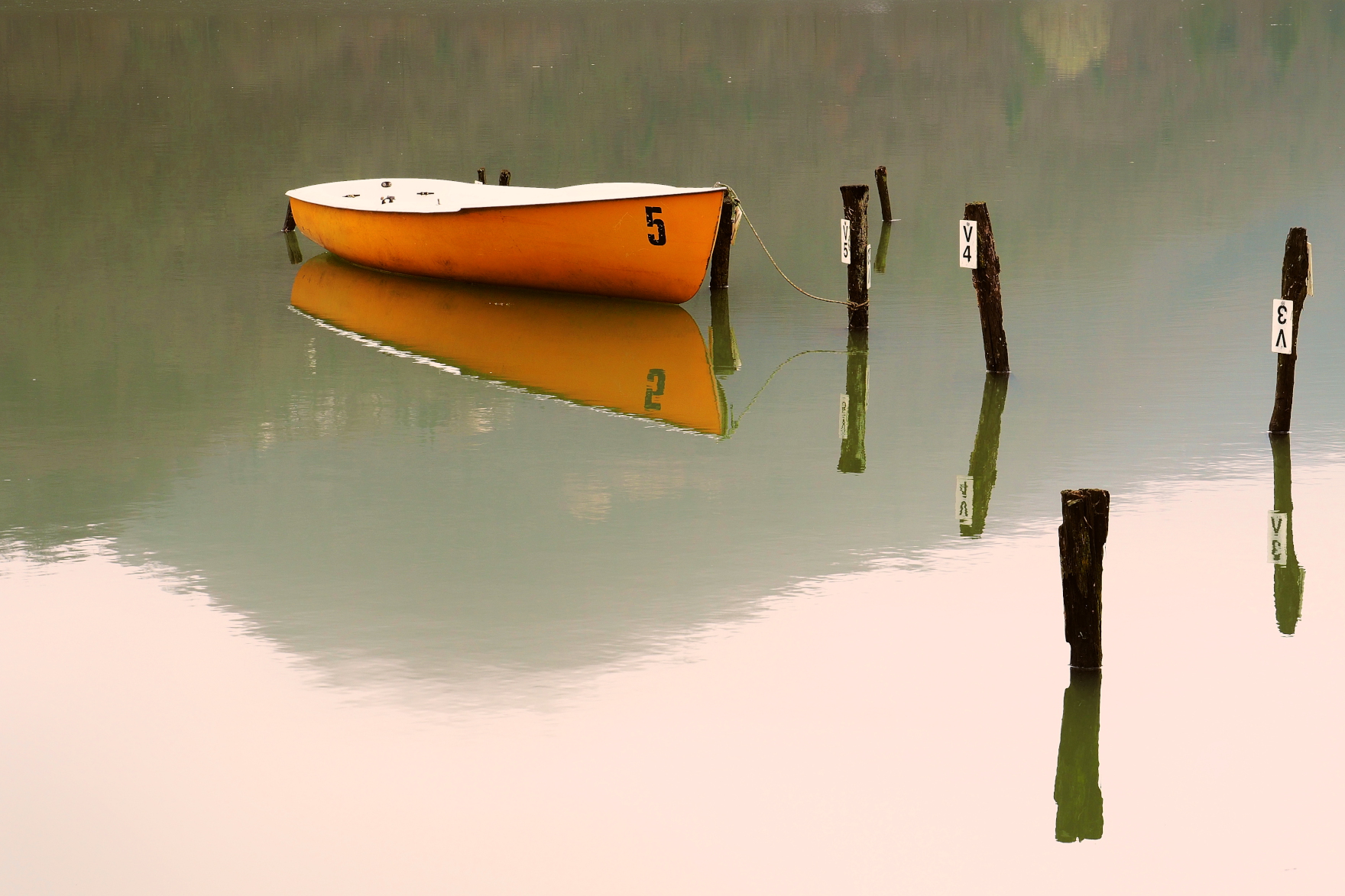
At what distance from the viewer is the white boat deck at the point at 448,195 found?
20.1 meters

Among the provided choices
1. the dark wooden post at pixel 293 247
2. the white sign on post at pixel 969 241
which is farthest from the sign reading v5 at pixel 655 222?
the dark wooden post at pixel 293 247

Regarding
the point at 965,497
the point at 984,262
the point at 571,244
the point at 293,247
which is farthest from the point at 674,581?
the point at 293,247

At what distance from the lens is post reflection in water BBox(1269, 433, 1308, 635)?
10.6 m

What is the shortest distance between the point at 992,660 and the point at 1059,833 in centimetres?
198

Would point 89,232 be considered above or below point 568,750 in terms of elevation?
above

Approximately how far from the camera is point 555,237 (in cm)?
2047

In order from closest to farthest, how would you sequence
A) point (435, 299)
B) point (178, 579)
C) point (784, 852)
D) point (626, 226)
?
point (784, 852) < point (178, 579) < point (626, 226) < point (435, 299)

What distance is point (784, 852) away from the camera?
780 centimetres

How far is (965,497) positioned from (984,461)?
3.41 ft

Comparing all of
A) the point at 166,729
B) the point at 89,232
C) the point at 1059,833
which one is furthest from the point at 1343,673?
the point at 89,232

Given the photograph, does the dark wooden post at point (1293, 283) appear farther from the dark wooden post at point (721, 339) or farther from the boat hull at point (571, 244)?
the boat hull at point (571, 244)

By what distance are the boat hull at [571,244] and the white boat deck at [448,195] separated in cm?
Answer: 10

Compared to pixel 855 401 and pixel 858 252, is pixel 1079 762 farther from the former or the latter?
pixel 858 252

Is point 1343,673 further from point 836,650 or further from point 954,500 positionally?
point 954,500
